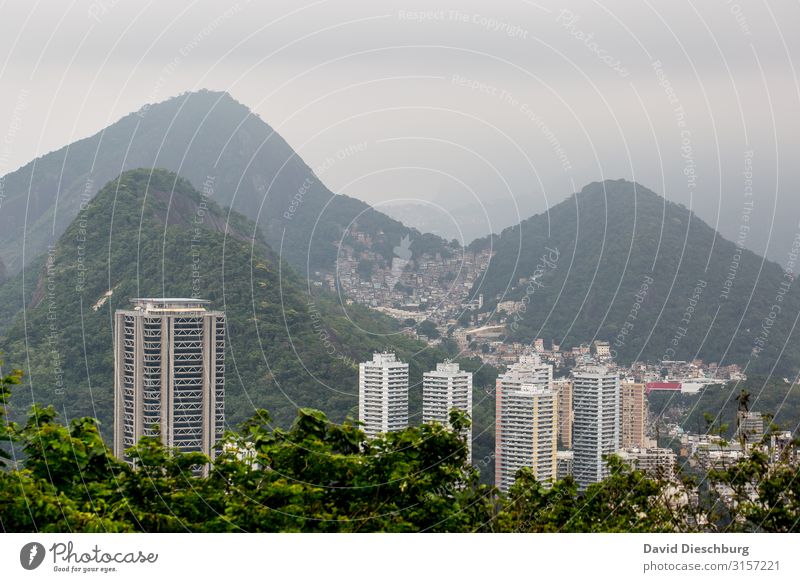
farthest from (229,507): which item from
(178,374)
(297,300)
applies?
(297,300)

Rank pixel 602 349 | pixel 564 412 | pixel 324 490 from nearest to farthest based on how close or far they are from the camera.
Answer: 1. pixel 324 490
2. pixel 564 412
3. pixel 602 349

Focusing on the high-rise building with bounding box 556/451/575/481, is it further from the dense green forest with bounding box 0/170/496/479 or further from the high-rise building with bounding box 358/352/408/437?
the high-rise building with bounding box 358/352/408/437

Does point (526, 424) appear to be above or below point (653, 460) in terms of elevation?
above

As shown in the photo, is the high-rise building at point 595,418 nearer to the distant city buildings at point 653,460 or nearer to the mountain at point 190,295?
the distant city buildings at point 653,460

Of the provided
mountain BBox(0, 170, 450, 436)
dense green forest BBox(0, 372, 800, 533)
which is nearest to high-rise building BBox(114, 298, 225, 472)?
mountain BBox(0, 170, 450, 436)

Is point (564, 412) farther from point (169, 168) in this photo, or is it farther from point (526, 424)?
point (169, 168)

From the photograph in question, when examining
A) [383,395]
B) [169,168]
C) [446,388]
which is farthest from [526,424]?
[169,168]

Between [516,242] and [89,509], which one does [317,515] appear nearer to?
[89,509]
